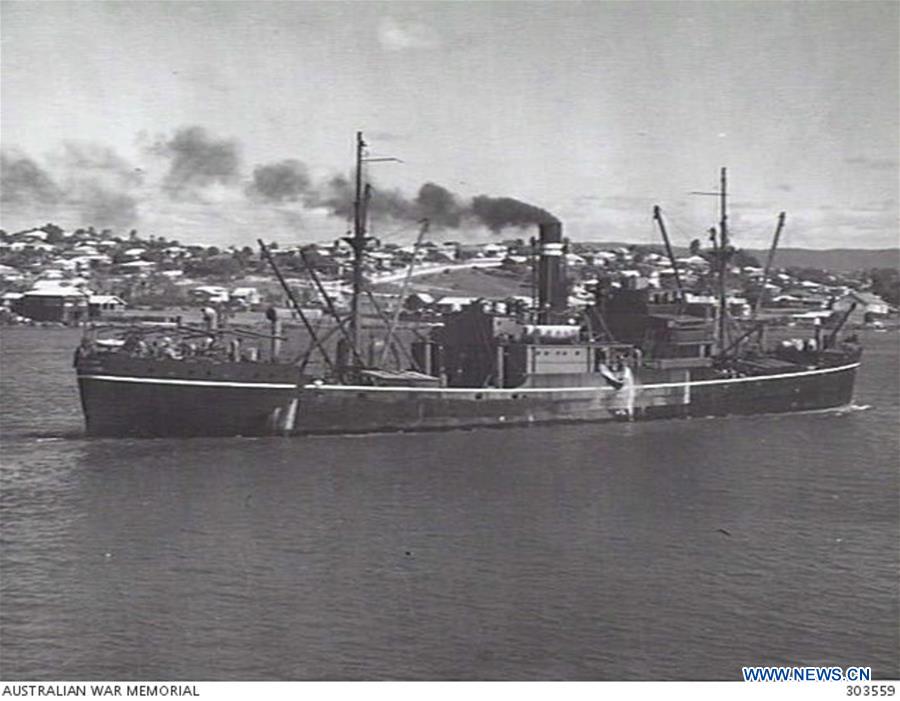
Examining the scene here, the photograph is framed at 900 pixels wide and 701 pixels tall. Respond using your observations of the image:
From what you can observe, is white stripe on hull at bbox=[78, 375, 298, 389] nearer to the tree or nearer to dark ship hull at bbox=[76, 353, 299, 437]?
dark ship hull at bbox=[76, 353, 299, 437]

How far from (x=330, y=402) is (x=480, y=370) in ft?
14.8

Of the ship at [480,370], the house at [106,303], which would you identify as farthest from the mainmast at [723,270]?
the house at [106,303]

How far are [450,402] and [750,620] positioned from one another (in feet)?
41.8

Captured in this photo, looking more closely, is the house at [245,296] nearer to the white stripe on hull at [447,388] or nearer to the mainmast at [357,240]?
the mainmast at [357,240]

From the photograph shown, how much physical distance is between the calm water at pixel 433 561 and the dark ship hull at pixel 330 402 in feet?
2.20

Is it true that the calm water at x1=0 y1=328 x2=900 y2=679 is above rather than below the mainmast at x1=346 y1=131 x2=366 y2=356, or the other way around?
below

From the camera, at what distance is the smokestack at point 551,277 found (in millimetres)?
24875

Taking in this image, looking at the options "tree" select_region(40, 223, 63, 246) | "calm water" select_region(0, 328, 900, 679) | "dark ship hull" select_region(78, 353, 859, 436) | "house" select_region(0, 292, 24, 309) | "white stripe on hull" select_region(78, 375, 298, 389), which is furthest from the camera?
"house" select_region(0, 292, 24, 309)

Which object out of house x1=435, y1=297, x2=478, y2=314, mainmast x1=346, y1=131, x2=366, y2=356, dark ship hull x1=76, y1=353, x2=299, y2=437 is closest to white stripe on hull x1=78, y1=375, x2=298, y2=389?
dark ship hull x1=76, y1=353, x2=299, y2=437

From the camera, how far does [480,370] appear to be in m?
24.5

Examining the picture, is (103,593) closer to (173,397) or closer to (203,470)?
(203,470)

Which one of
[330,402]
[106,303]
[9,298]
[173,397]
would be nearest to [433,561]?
[173,397]

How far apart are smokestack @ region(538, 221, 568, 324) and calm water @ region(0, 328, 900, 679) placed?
268 inches

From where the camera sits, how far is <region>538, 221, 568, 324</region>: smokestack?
979 inches
